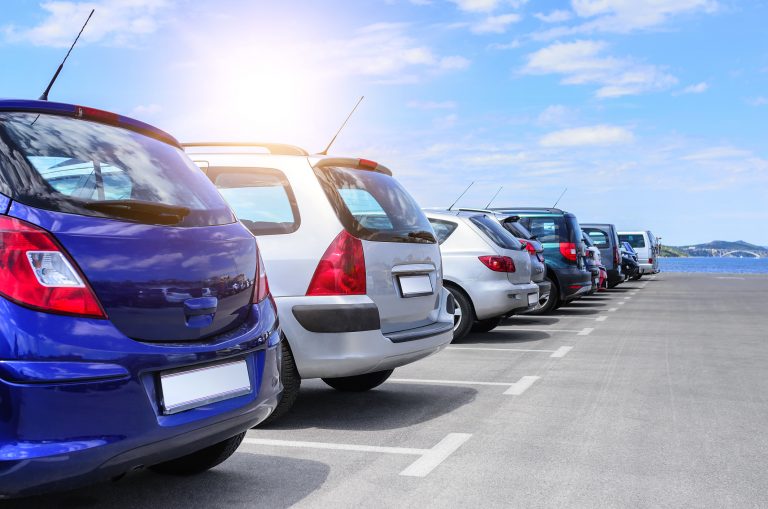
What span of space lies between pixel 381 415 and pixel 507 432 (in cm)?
100

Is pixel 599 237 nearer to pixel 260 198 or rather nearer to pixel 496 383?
pixel 496 383

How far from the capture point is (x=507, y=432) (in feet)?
18.3

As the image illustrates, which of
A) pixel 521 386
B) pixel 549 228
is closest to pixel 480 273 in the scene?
pixel 521 386

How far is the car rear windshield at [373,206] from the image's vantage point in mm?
5848

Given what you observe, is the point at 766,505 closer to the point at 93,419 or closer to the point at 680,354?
the point at 93,419

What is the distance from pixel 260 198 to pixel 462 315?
5.24 m

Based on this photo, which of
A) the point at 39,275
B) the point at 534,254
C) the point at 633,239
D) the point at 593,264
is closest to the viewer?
the point at 39,275

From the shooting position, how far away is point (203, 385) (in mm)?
3635

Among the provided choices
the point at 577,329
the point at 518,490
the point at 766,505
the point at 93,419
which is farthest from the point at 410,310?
the point at 577,329

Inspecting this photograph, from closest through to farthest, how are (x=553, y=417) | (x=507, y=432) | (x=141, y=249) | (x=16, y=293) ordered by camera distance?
1. (x=16, y=293)
2. (x=141, y=249)
3. (x=507, y=432)
4. (x=553, y=417)

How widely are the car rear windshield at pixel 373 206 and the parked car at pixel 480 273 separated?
13.6ft

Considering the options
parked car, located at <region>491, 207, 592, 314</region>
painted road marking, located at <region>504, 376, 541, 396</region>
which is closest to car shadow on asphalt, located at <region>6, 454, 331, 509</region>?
painted road marking, located at <region>504, 376, 541, 396</region>

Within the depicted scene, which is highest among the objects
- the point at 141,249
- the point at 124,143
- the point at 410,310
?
the point at 124,143

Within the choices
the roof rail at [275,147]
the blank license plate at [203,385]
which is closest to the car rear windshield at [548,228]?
the roof rail at [275,147]
